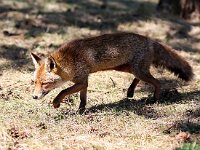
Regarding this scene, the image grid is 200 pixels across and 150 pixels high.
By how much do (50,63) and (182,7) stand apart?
28.0 feet

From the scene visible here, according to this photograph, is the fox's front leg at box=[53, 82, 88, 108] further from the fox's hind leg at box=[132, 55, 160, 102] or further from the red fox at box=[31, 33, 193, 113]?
the fox's hind leg at box=[132, 55, 160, 102]

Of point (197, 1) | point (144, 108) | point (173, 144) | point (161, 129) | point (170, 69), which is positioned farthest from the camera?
point (197, 1)

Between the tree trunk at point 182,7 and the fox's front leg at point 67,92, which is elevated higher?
the tree trunk at point 182,7

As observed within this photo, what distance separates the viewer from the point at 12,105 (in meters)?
8.23

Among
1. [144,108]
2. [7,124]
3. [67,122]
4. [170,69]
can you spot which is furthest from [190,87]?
[7,124]

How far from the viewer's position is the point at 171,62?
8.91 meters

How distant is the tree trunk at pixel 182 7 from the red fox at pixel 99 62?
21.5 ft

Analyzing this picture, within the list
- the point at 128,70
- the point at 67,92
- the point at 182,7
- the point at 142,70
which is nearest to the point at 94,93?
the point at 128,70

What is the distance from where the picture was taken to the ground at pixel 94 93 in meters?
6.56

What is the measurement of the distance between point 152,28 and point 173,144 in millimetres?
8272

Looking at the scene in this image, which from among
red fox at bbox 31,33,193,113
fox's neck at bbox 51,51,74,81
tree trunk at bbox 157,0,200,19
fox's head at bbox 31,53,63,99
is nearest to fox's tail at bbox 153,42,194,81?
red fox at bbox 31,33,193,113

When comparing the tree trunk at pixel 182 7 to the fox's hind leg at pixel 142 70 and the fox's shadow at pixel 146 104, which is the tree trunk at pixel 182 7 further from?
the fox's hind leg at pixel 142 70

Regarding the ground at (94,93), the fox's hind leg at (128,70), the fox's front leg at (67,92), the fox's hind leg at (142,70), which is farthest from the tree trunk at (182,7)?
the fox's front leg at (67,92)

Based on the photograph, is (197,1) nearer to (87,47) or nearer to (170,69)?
(170,69)
